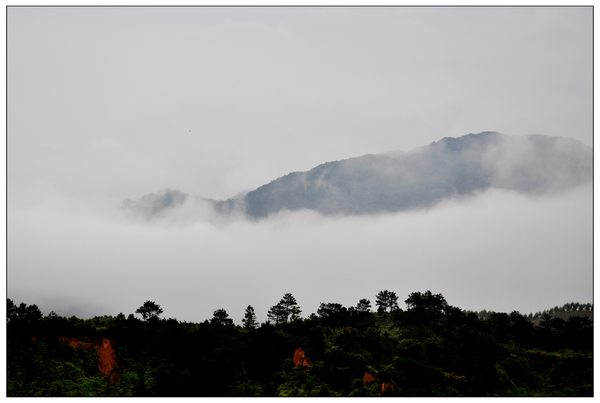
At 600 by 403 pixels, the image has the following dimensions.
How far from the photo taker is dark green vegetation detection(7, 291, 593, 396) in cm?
4509

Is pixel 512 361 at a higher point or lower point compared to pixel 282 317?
lower

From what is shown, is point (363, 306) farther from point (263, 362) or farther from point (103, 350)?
point (103, 350)

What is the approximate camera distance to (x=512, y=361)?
5009cm

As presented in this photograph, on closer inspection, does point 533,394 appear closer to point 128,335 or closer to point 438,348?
point 438,348

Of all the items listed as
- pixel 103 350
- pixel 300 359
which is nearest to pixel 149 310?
pixel 103 350

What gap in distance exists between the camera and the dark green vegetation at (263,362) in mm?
45094

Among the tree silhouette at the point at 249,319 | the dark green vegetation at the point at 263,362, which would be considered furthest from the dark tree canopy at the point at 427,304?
the tree silhouette at the point at 249,319

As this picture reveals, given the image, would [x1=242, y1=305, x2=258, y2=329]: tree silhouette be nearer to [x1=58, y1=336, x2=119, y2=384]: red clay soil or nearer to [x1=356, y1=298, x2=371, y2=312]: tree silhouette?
[x1=356, y1=298, x2=371, y2=312]: tree silhouette

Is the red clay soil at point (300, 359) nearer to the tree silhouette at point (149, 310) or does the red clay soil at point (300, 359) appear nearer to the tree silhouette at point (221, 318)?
the tree silhouette at point (221, 318)

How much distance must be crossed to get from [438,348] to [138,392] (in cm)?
2417

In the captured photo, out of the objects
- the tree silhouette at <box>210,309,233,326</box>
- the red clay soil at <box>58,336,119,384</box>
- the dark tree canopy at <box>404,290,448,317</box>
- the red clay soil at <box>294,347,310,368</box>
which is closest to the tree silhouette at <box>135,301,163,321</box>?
the tree silhouette at <box>210,309,233,326</box>

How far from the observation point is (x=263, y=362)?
4975cm

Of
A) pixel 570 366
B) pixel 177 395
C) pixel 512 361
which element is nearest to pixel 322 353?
pixel 177 395

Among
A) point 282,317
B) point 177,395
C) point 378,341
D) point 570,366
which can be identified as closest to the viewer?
point 177,395
